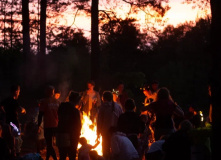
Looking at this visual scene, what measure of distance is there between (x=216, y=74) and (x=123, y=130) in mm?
3444

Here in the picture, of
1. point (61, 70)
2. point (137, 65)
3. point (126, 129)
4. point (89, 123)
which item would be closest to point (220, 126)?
point (126, 129)

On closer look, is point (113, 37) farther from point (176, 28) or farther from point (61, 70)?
point (176, 28)

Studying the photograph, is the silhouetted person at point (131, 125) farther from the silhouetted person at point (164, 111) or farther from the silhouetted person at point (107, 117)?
the silhouetted person at point (107, 117)

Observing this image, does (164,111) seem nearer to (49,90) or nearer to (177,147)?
(177,147)

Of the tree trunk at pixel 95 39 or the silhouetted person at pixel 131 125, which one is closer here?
the silhouetted person at pixel 131 125

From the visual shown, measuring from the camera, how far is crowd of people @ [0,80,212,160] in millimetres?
9320

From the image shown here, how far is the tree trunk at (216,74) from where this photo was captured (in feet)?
28.7

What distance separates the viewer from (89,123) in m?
17.2

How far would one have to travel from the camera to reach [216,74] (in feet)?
28.7

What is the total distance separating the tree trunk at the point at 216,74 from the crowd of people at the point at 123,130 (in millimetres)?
551

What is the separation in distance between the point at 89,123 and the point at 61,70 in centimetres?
1888

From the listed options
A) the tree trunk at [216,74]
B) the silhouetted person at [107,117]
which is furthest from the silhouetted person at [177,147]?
the silhouetted person at [107,117]

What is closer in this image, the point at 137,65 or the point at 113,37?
the point at 113,37

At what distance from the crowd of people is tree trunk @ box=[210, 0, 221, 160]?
0.55 m
